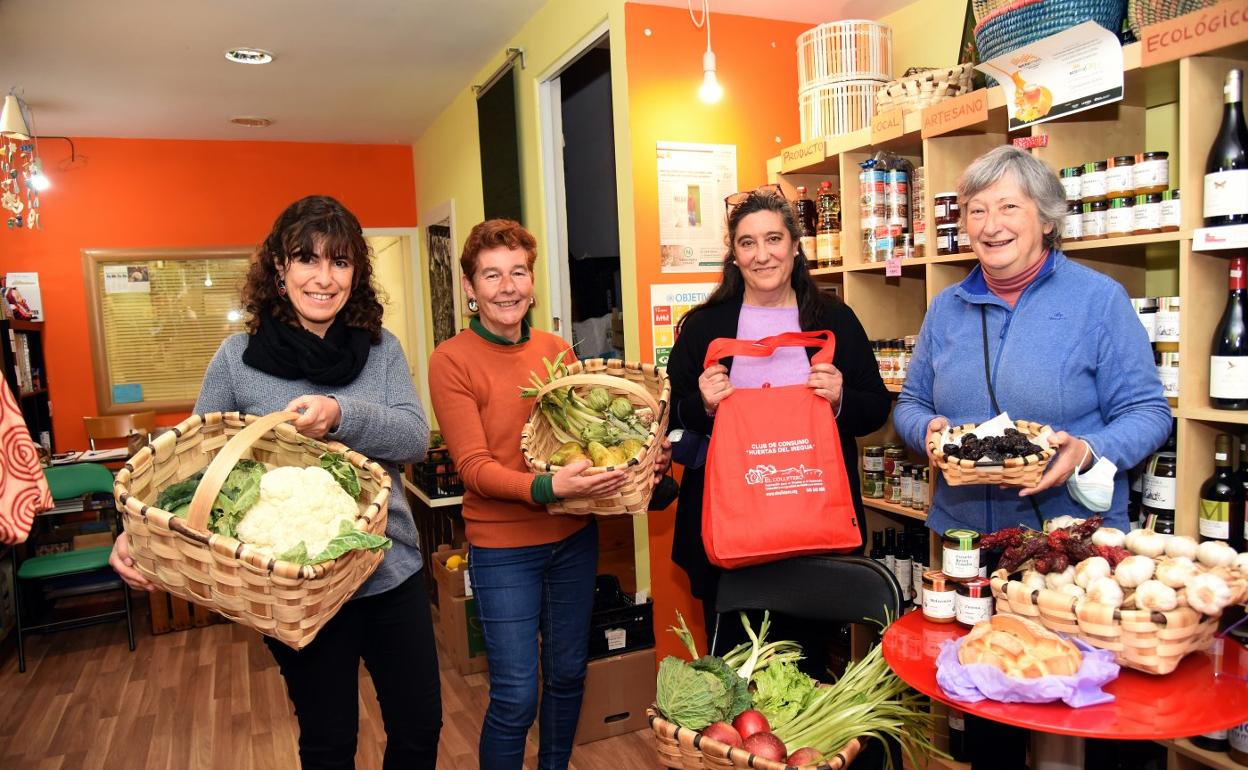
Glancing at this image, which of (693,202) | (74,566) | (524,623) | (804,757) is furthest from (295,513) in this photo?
(74,566)

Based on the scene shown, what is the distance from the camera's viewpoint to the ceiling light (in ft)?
13.3

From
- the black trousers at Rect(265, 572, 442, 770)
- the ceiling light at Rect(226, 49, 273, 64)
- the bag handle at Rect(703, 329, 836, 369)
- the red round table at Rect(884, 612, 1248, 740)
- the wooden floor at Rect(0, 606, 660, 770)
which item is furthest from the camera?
the ceiling light at Rect(226, 49, 273, 64)

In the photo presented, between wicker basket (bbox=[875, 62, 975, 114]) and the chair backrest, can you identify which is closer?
wicker basket (bbox=[875, 62, 975, 114])

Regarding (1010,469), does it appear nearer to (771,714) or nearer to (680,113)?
(771,714)

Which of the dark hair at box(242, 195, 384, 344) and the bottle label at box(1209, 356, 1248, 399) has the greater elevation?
the dark hair at box(242, 195, 384, 344)

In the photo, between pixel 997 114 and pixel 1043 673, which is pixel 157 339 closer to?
pixel 997 114

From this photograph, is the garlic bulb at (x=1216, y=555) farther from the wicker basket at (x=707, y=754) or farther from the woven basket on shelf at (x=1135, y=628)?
the wicker basket at (x=707, y=754)

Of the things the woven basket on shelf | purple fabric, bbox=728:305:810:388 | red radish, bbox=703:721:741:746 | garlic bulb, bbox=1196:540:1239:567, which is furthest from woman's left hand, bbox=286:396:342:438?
garlic bulb, bbox=1196:540:1239:567

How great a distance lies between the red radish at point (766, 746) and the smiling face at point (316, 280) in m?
1.09

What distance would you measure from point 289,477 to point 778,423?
1037 mm

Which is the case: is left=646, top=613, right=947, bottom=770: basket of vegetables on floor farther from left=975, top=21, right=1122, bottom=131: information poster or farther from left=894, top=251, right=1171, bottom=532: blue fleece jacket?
left=975, top=21, right=1122, bottom=131: information poster

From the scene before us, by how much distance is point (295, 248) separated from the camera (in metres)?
1.59

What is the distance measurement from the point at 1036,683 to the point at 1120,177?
1.43 meters

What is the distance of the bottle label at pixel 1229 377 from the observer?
181 centimetres
